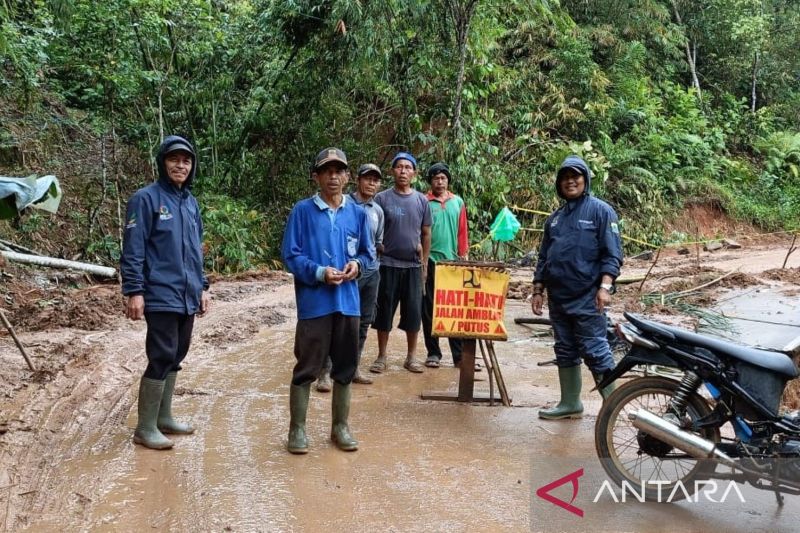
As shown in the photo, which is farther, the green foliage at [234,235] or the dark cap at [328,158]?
the green foliage at [234,235]

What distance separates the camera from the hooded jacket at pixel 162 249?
4.00 m

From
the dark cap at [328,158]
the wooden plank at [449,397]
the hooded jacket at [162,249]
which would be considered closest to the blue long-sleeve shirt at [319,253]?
the dark cap at [328,158]

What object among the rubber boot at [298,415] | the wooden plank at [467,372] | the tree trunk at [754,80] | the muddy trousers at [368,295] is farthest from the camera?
the tree trunk at [754,80]

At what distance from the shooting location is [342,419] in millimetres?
4352

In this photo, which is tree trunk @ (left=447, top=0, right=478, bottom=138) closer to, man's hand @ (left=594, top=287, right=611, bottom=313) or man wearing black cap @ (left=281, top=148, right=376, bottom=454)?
man's hand @ (left=594, top=287, right=611, bottom=313)

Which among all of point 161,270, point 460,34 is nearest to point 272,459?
point 161,270

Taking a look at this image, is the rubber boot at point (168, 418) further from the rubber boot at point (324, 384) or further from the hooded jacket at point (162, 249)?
the rubber boot at point (324, 384)

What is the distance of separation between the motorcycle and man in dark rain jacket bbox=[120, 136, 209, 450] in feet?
8.34

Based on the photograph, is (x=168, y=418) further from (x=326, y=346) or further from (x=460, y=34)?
(x=460, y=34)

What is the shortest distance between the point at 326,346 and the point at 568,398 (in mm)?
1958

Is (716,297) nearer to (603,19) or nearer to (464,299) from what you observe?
(464,299)

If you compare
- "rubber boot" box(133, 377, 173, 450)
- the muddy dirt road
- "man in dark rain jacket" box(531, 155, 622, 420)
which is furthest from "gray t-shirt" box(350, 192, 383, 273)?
"rubber boot" box(133, 377, 173, 450)

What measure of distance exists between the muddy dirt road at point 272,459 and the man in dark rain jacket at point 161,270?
0.34 m

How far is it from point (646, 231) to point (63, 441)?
16398 mm
